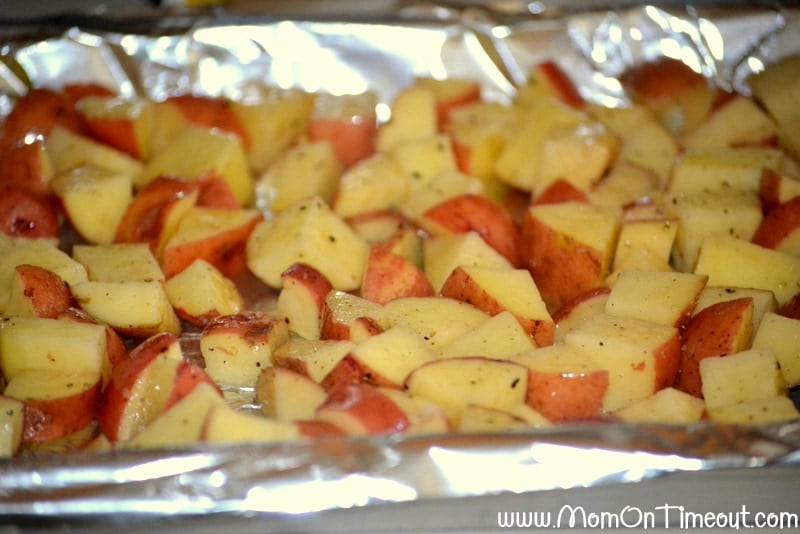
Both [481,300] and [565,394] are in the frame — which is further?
[481,300]

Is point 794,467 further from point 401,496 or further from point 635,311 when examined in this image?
point 401,496

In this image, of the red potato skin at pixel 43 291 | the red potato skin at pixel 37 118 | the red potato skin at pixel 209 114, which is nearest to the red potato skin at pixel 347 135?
the red potato skin at pixel 209 114

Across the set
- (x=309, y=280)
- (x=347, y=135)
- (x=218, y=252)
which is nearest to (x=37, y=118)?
(x=218, y=252)

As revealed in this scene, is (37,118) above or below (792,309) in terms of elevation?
above

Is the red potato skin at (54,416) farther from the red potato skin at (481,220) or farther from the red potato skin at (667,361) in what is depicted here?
the red potato skin at (667,361)

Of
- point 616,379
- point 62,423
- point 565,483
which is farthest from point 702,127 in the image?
point 62,423

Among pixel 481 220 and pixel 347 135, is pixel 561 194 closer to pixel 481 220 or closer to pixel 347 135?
pixel 481 220

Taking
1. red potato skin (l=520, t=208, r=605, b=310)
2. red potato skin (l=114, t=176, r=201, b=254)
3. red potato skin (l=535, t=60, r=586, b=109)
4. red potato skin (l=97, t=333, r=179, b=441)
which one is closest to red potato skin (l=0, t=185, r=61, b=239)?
red potato skin (l=114, t=176, r=201, b=254)
